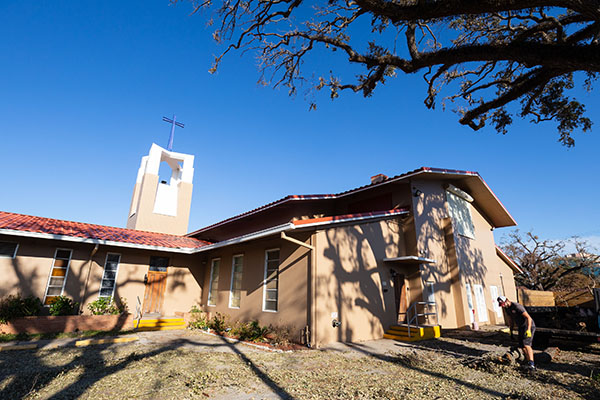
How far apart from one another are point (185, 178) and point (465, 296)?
1731 cm

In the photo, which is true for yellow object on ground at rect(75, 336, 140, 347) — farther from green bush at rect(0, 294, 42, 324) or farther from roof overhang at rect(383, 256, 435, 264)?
roof overhang at rect(383, 256, 435, 264)

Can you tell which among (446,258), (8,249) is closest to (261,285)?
(446,258)

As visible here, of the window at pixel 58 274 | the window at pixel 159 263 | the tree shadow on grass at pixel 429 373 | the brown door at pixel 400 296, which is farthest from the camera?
the window at pixel 159 263

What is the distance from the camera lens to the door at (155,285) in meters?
12.1

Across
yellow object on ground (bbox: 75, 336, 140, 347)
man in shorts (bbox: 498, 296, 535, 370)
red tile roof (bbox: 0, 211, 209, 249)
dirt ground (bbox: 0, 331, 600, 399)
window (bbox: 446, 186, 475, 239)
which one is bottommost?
dirt ground (bbox: 0, 331, 600, 399)

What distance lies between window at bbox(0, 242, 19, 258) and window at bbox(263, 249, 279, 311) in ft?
26.1

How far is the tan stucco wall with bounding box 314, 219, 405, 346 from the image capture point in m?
8.49

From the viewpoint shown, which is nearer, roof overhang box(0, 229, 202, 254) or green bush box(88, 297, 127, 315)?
roof overhang box(0, 229, 202, 254)

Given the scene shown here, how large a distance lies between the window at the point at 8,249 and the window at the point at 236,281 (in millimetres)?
6860

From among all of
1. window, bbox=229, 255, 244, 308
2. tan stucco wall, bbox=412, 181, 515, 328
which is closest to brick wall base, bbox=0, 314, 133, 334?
window, bbox=229, 255, 244, 308

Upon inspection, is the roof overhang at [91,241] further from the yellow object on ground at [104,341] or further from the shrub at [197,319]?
the yellow object on ground at [104,341]

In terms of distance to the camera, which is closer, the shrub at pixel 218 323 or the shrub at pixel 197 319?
the shrub at pixel 218 323

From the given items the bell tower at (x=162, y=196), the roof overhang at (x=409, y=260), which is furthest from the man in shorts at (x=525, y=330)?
the bell tower at (x=162, y=196)

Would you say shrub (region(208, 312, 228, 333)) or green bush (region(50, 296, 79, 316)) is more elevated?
green bush (region(50, 296, 79, 316))
